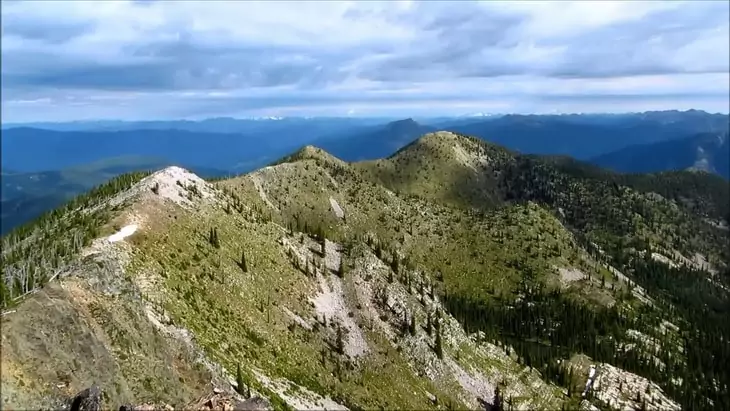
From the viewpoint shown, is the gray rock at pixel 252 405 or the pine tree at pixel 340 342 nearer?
the gray rock at pixel 252 405

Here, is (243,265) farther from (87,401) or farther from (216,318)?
(87,401)

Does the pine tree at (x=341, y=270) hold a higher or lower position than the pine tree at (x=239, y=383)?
lower

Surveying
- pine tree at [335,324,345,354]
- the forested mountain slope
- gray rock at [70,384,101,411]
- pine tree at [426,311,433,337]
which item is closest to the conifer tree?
the forested mountain slope

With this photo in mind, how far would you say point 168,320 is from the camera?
78938 mm

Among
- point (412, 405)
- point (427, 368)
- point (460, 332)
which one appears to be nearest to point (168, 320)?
point (412, 405)

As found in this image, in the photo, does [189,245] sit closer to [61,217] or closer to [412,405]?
[61,217]

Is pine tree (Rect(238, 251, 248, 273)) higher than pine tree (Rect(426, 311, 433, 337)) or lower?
higher

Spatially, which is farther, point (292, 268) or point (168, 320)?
point (292, 268)

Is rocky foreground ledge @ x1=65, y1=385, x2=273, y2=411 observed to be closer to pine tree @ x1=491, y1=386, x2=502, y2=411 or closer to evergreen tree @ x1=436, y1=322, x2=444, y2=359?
evergreen tree @ x1=436, y1=322, x2=444, y2=359

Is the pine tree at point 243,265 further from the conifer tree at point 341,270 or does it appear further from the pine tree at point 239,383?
the conifer tree at point 341,270

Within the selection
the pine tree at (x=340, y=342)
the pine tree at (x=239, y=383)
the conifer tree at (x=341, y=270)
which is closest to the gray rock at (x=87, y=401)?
the pine tree at (x=239, y=383)

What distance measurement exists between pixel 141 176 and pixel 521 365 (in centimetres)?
12364

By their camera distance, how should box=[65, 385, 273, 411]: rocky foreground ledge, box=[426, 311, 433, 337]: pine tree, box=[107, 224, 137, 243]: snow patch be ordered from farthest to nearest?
box=[426, 311, 433, 337]: pine tree
box=[107, 224, 137, 243]: snow patch
box=[65, 385, 273, 411]: rocky foreground ledge

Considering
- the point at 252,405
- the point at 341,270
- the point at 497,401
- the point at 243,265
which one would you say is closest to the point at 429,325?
the point at 497,401
